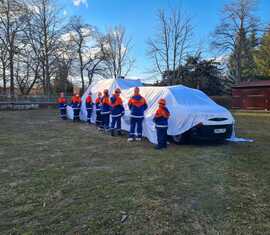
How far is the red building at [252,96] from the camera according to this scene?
2536 cm

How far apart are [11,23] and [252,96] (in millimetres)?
27940

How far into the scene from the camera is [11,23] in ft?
94.8

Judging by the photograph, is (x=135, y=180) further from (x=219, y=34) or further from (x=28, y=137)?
(x=219, y=34)

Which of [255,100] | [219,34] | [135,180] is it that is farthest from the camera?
[219,34]

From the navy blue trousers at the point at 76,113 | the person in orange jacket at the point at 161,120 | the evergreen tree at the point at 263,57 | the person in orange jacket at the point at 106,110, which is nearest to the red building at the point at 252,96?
the evergreen tree at the point at 263,57

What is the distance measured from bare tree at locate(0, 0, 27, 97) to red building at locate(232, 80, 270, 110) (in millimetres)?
24916

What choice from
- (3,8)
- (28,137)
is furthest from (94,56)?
(28,137)

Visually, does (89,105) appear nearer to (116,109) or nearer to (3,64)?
(116,109)

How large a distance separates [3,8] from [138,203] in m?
30.8

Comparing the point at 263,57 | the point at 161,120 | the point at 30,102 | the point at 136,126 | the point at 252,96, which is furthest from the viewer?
the point at 263,57

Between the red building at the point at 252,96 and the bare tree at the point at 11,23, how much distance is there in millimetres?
24916

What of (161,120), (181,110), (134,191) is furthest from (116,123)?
(134,191)

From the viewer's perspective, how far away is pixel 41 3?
31.8 metres

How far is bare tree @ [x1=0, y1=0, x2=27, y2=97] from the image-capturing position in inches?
1089
